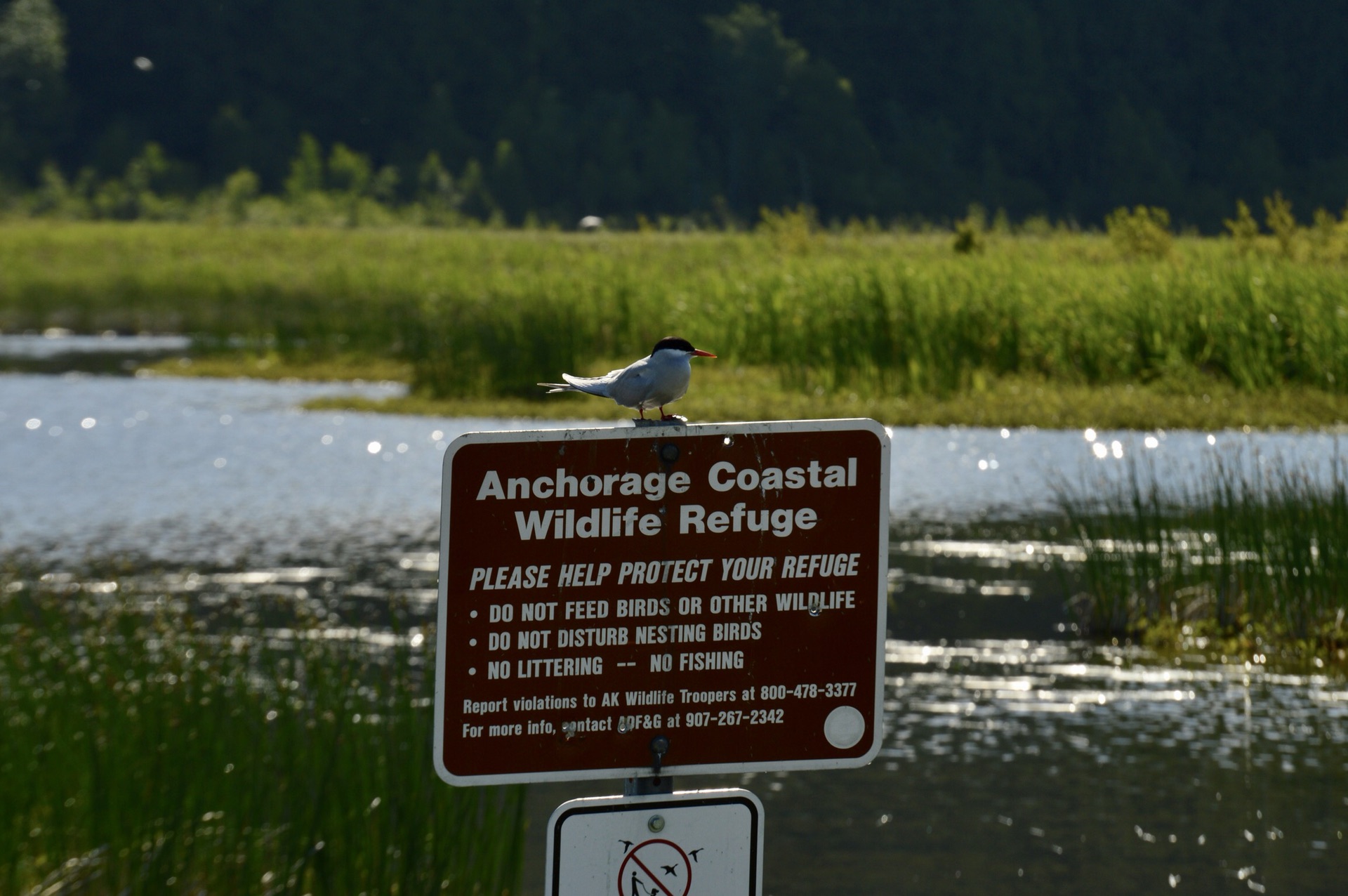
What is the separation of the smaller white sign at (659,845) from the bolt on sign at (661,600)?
0.07m

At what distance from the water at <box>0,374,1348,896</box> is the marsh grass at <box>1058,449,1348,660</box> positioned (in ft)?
0.99

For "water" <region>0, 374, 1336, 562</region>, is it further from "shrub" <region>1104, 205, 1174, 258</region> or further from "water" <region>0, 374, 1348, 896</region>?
"shrub" <region>1104, 205, 1174, 258</region>

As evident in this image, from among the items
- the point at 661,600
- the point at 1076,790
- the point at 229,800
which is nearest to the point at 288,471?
the point at 1076,790

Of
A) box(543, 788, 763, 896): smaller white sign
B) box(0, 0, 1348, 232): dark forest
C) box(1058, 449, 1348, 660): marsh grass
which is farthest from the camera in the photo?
box(0, 0, 1348, 232): dark forest

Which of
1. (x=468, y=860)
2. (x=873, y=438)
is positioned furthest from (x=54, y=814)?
(x=873, y=438)

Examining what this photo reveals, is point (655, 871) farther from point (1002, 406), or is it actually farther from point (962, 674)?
point (1002, 406)

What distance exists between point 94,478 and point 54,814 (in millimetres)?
14307

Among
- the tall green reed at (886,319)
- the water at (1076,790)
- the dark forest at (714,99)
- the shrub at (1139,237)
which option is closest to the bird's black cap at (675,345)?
the water at (1076,790)

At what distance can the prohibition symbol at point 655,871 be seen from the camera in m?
2.63

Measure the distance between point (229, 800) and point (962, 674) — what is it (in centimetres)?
565

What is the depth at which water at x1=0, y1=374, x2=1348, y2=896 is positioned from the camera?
6.92 meters

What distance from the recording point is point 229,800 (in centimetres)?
512

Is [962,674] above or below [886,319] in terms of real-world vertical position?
below

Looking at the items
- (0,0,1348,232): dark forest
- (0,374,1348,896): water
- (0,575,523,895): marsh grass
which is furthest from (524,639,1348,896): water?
(0,0,1348,232): dark forest
